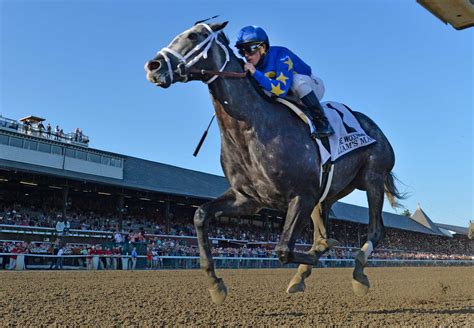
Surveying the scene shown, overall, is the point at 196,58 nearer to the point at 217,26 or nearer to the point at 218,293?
the point at 217,26

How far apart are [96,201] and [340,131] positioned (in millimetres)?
24325

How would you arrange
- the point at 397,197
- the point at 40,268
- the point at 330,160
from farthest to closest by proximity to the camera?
the point at 40,268 → the point at 397,197 → the point at 330,160

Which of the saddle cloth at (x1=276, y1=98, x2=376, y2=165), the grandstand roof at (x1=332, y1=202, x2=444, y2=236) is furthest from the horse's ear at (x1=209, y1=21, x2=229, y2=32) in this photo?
the grandstand roof at (x1=332, y1=202, x2=444, y2=236)

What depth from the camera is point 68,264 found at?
18.3m

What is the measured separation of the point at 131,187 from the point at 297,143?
21.8 m

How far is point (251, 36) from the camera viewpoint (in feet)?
16.0

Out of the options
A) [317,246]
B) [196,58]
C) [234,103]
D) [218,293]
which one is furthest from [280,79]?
[218,293]

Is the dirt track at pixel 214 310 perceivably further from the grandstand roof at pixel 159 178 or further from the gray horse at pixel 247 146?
the grandstand roof at pixel 159 178

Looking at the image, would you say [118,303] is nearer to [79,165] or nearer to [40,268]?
[40,268]

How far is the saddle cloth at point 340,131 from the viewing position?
4.92m

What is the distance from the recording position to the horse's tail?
676cm

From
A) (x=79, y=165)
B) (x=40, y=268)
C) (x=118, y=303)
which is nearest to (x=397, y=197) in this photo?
(x=118, y=303)

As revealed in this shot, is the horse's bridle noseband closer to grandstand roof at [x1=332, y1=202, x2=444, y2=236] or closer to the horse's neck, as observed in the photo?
the horse's neck

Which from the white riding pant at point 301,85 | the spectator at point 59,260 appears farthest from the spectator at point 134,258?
the white riding pant at point 301,85
